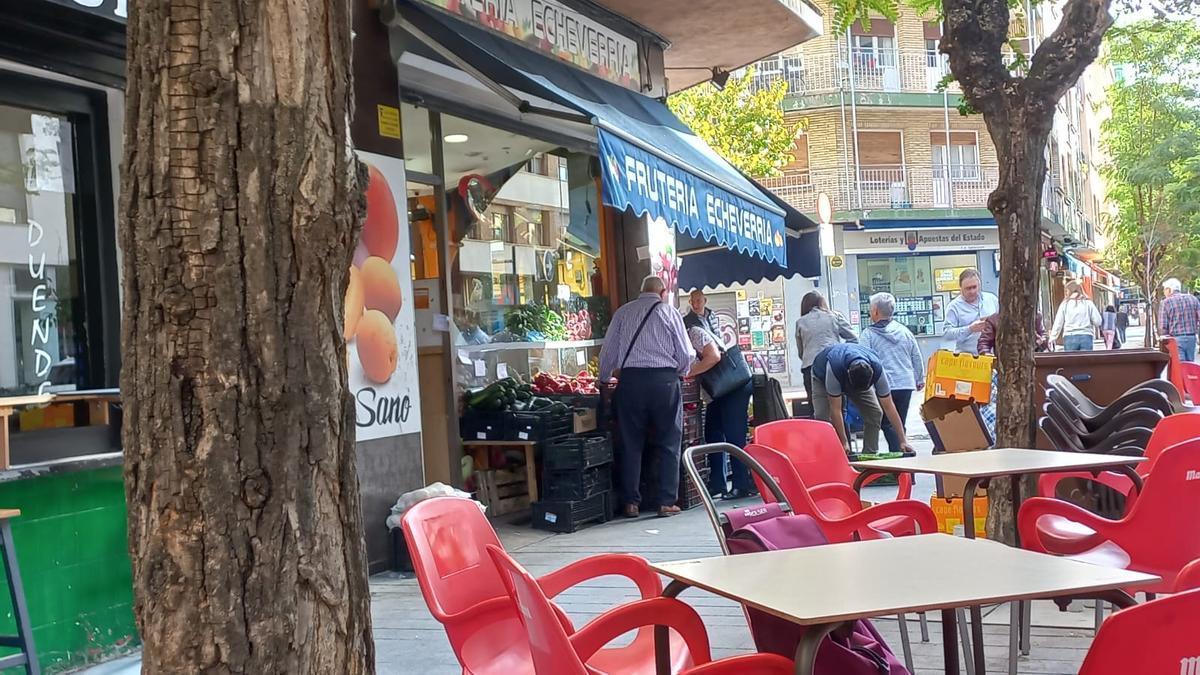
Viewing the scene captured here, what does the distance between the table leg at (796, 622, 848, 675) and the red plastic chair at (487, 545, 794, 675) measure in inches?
11.2

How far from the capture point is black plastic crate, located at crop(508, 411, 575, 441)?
8.44 meters

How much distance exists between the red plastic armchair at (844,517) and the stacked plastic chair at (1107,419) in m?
1.70

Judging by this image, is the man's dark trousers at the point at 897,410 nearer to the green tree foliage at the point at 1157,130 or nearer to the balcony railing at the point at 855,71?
the green tree foliage at the point at 1157,130

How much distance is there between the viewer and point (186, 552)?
1835 millimetres

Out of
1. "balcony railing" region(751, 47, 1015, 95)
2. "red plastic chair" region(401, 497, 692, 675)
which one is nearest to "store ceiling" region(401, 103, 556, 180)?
"red plastic chair" region(401, 497, 692, 675)

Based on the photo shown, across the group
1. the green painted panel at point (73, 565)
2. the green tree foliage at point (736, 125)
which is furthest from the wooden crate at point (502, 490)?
the green tree foliage at point (736, 125)

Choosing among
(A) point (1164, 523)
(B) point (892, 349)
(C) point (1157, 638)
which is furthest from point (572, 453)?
(C) point (1157, 638)

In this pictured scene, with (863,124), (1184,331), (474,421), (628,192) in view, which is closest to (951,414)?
(628,192)

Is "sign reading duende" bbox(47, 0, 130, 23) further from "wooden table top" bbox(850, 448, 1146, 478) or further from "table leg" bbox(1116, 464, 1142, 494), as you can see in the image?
"table leg" bbox(1116, 464, 1142, 494)

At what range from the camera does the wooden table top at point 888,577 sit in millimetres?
2361

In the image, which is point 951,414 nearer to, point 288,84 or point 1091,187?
point 288,84

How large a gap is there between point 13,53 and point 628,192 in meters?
3.42

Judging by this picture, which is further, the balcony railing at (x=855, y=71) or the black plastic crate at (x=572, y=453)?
the balcony railing at (x=855, y=71)

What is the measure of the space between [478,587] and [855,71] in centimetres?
3049
